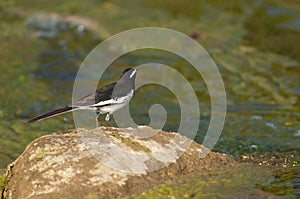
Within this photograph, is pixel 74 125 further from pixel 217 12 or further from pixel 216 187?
pixel 217 12

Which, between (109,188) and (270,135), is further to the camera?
(270,135)

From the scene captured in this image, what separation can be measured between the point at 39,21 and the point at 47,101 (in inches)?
181

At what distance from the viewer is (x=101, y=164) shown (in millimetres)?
5699

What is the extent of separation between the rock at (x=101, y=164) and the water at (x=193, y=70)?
965 mm

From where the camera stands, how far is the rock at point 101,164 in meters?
5.50

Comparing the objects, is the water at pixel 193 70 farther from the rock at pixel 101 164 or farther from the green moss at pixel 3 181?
the green moss at pixel 3 181

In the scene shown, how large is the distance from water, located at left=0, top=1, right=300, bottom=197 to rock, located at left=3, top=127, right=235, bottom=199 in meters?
0.96

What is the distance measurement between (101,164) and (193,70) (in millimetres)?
6538

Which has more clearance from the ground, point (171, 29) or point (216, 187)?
point (171, 29)

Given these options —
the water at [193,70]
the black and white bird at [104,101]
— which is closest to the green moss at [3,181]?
the black and white bird at [104,101]

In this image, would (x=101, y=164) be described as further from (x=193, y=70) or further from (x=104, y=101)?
(x=193, y=70)

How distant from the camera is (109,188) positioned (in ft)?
18.0

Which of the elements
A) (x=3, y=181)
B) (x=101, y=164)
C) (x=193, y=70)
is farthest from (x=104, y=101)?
(x=193, y=70)

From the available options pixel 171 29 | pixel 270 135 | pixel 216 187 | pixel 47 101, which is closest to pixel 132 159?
pixel 216 187
